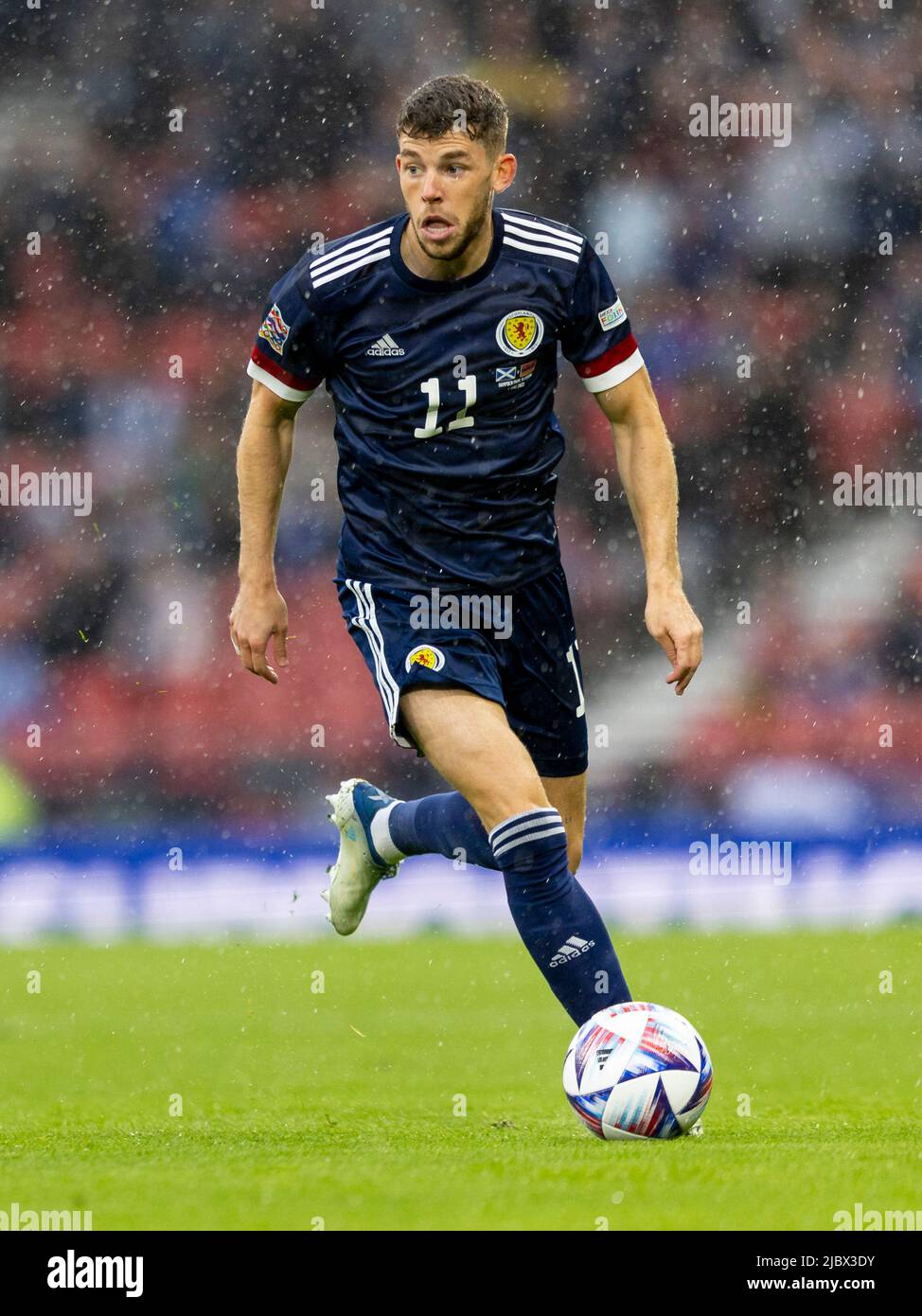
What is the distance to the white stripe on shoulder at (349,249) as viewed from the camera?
4777 millimetres

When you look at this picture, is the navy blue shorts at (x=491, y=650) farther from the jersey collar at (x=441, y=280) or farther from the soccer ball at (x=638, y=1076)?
the soccer ball at (x=638, y=1076)

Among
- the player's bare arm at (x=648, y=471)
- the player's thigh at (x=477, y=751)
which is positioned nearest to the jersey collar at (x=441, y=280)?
the player's bare arm at (x=648, y=471)

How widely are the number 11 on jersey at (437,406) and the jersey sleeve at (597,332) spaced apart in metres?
0.28

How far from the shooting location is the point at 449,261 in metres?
4.68

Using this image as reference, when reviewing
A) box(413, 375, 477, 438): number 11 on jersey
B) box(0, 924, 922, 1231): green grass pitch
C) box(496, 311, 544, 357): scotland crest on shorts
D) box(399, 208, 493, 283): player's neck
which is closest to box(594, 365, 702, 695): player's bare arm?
box(496, 311, 544, 357): scotland crest on shorts

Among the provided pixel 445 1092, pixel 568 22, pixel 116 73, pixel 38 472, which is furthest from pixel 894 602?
pixel 445 1092

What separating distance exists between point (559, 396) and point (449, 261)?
7298 millimetres

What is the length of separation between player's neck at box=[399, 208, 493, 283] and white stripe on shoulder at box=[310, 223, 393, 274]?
8 cm

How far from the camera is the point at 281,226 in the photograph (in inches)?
480

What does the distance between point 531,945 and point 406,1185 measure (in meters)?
1.00

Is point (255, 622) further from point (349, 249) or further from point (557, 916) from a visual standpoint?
point (557, 916)

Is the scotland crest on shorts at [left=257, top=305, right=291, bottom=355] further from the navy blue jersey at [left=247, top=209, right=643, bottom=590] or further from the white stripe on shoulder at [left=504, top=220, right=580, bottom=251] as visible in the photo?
the white stripe on shoulder at [left=504, top=220, right=580, bottom=251]

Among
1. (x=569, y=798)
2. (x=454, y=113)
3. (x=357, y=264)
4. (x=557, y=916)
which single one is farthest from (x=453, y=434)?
(x=557, y=916)

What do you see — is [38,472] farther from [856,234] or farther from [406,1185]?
[406,1185]
